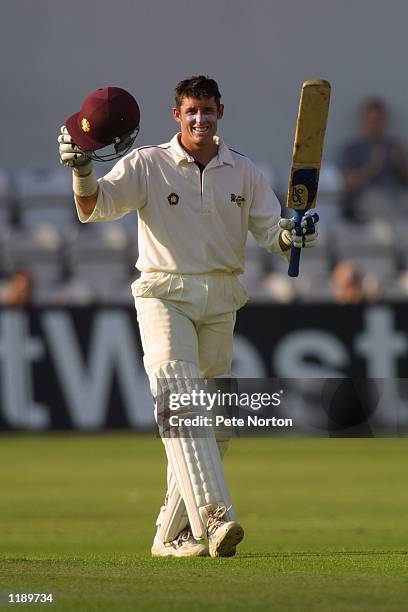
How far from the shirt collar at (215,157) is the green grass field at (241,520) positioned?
1.62 m

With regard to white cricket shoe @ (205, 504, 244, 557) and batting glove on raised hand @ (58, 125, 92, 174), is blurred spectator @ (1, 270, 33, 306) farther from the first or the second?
white cricket shoe @ (205, 504, 244, 557)

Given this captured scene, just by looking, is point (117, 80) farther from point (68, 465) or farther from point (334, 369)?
point (68, 465)

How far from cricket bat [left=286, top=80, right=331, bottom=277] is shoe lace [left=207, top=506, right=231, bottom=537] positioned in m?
1.07

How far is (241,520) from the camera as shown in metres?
8.42

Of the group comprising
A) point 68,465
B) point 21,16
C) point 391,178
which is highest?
point 21,16

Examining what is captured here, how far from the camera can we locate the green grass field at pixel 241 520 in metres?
4.88

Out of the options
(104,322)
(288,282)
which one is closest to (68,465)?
(104,322)

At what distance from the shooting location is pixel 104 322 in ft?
45.0

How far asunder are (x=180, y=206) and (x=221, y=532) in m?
1.36

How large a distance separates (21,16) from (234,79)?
2.41 meters

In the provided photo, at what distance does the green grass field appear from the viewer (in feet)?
16.0

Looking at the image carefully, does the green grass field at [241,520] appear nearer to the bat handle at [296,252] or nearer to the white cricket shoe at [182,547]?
the white cricket shoe at [182,547]

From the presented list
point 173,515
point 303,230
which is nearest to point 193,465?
point 173,515

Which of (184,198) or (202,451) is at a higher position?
(184,198)
